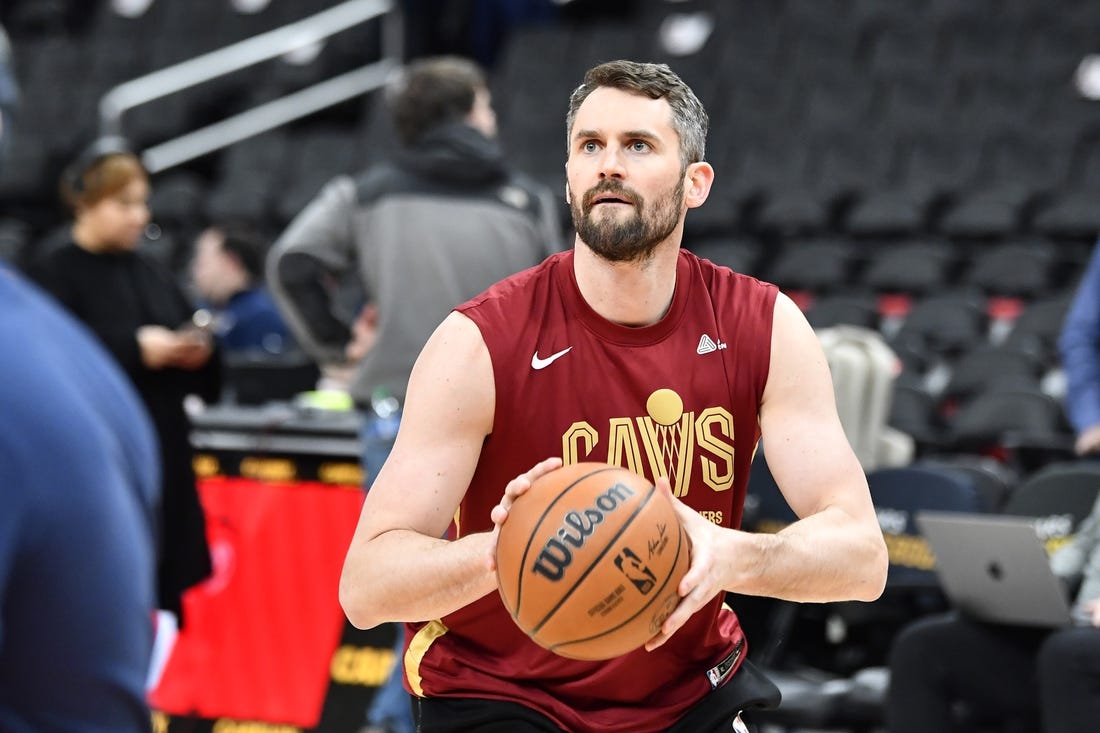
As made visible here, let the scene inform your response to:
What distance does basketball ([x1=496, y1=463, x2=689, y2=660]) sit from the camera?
2268 millimetres

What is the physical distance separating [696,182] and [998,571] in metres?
2.38

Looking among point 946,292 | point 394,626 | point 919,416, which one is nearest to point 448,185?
point 394,626

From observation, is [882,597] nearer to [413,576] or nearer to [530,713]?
[530,713]

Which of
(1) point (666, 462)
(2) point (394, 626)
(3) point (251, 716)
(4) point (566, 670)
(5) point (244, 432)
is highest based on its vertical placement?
(1) point (666, 462)

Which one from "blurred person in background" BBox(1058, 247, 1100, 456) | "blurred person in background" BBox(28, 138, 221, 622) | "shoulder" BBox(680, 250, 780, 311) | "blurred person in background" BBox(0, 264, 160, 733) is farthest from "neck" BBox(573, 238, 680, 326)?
"blurred person in background" BBox(1058, 247, 1100, 456)

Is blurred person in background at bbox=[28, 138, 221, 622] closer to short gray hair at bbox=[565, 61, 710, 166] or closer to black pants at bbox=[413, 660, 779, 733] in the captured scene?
black pants at bbox=[413, 660, 779, 733]

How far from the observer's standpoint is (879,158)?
1183 cm

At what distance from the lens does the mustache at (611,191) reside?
2.71 metres

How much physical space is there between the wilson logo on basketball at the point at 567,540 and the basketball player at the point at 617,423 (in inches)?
15.3

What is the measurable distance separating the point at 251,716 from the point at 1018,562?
9.52 feet

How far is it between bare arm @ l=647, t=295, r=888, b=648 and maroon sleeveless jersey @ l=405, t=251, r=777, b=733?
5 cm

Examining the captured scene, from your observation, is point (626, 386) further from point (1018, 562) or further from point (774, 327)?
point (1018, 562)

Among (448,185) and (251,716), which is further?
(251,716)

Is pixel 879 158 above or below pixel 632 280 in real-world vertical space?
below
